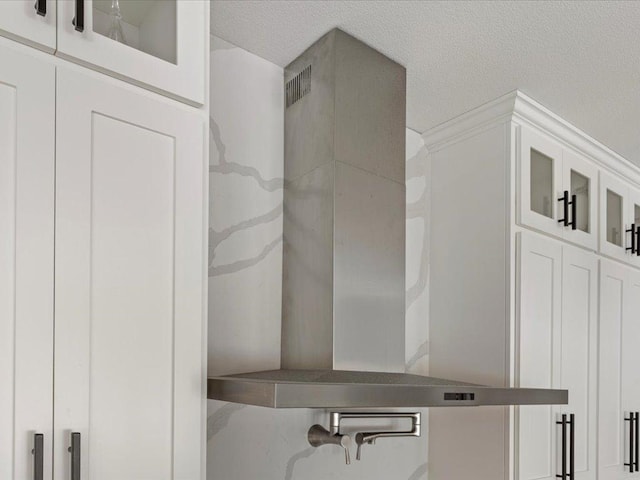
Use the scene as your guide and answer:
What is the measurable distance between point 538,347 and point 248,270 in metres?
1.12

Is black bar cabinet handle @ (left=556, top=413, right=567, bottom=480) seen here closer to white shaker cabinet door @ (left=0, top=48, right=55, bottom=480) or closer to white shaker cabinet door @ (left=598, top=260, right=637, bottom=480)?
white shaker cabinet door @ (left=598, top=260, right=637, bottom=480)

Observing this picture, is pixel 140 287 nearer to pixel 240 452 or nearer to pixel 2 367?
pixel 2 367

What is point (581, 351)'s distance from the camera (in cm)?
258

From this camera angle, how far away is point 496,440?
2270 millimetres

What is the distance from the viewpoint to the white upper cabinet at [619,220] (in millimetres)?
2818

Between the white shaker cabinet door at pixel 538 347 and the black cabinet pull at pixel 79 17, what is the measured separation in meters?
1.64

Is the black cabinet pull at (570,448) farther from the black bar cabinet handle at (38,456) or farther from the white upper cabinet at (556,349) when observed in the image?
the black bar cabinet handle at (38,456)

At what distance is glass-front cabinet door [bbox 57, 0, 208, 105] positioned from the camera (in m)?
1.22

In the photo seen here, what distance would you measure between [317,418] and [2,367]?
1.21 metres

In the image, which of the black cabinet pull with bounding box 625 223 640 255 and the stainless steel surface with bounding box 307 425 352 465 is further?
the black cabinet pull with bounding box 625 223 640 255

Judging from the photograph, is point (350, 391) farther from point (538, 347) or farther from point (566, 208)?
point (566, 208)

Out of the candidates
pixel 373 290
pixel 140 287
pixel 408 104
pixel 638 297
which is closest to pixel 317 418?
pixel 373 290

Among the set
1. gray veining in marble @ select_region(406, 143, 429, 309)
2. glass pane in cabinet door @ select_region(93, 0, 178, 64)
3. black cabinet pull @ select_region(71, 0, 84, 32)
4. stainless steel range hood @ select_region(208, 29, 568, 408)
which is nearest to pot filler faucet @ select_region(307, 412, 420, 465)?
stainless steel range hood @ select_region(208, 29, 568, 408)

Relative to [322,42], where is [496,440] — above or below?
below
